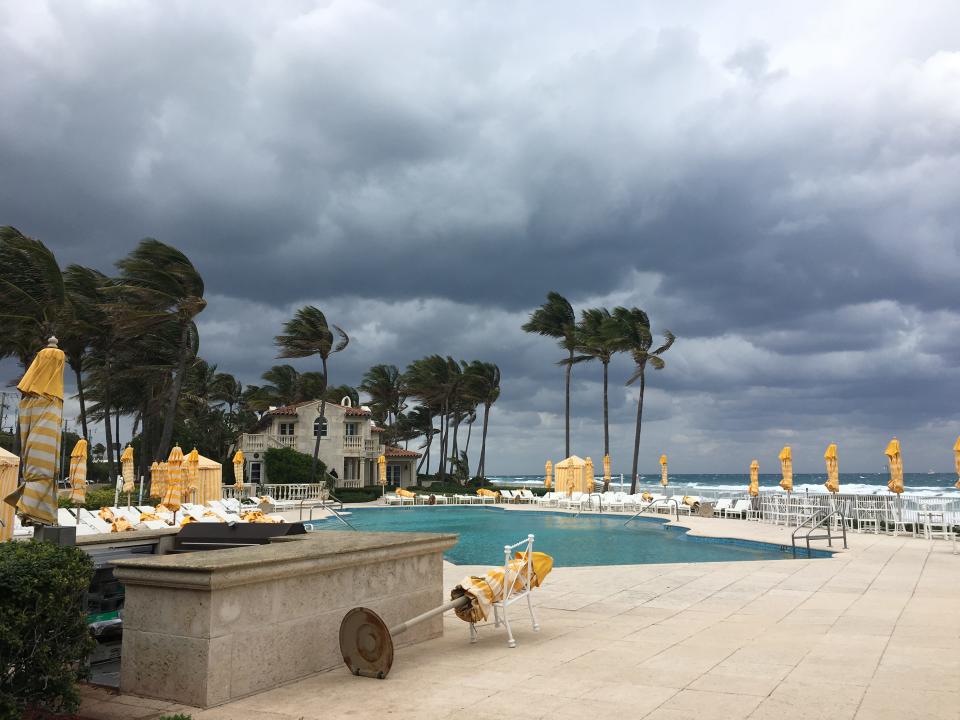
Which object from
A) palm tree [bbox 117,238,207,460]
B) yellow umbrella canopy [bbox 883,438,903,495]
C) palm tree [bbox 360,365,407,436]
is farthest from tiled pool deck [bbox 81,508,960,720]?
palm tree [bbox 360,365,407,436]

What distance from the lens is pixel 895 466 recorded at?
55.5 ft

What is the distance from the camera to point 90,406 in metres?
50.0

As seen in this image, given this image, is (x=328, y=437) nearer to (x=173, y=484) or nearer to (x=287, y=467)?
(x=287, y=467)

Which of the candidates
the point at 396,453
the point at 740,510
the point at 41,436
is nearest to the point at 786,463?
the point at 740,510

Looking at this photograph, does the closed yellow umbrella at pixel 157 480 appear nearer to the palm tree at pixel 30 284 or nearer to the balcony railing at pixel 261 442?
the palm tree at pixel 30 284

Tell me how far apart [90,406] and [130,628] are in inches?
2063

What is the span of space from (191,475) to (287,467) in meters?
21.5

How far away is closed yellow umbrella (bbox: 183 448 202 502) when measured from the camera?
20.0m

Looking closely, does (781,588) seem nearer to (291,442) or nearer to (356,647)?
(356,647)

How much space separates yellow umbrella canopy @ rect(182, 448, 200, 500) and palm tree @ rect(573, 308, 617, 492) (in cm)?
2320

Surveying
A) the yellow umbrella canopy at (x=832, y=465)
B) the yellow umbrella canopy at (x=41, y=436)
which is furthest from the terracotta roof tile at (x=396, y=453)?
the yellow umbrella canopy at (x=41, y=436)

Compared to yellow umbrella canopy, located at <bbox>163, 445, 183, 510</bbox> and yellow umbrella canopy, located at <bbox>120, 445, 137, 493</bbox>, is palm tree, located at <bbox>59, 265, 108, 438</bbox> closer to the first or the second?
yellow umbrella canopy, located at <bbox>120, 445, 137, 493</bbox>

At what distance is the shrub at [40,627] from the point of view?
337cm

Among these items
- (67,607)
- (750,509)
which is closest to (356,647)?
(67,607)
